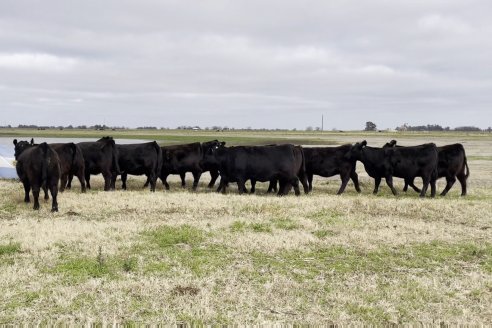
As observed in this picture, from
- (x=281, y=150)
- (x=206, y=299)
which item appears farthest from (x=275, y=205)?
(x=206, y=299)

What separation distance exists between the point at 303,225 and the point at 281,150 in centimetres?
612

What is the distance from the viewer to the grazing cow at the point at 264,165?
15227 millimetres

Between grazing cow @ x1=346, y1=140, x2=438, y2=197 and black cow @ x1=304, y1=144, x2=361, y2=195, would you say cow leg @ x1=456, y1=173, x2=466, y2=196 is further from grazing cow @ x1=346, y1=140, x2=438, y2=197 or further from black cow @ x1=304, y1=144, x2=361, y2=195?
black cow @ x1=304, y1=144, x2=361, y2=195

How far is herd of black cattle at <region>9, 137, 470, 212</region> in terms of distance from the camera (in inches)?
600

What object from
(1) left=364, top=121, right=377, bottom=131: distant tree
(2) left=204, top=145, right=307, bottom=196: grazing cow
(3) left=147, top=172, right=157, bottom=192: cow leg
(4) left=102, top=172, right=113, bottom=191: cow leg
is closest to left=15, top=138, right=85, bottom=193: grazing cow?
(4) left=102, top=172, right=113, bottom=191: cow leg

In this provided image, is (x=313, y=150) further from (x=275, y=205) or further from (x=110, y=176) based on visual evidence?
(x=110, y=176)

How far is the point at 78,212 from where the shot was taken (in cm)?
1108

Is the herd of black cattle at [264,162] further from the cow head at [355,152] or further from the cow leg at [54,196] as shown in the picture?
the cow leg at [54,196]

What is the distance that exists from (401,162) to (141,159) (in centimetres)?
896

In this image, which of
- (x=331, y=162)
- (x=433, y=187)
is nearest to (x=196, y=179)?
(x=331, y=162)

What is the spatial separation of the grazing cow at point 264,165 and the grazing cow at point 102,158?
393 cm

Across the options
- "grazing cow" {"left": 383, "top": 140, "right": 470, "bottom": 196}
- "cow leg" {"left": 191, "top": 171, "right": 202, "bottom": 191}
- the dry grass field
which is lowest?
the dry grass field

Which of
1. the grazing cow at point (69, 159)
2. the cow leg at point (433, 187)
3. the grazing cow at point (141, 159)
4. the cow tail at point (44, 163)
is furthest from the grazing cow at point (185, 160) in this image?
the cow leg at point (433, 187)

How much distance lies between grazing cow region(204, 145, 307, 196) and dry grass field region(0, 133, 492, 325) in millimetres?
3457
